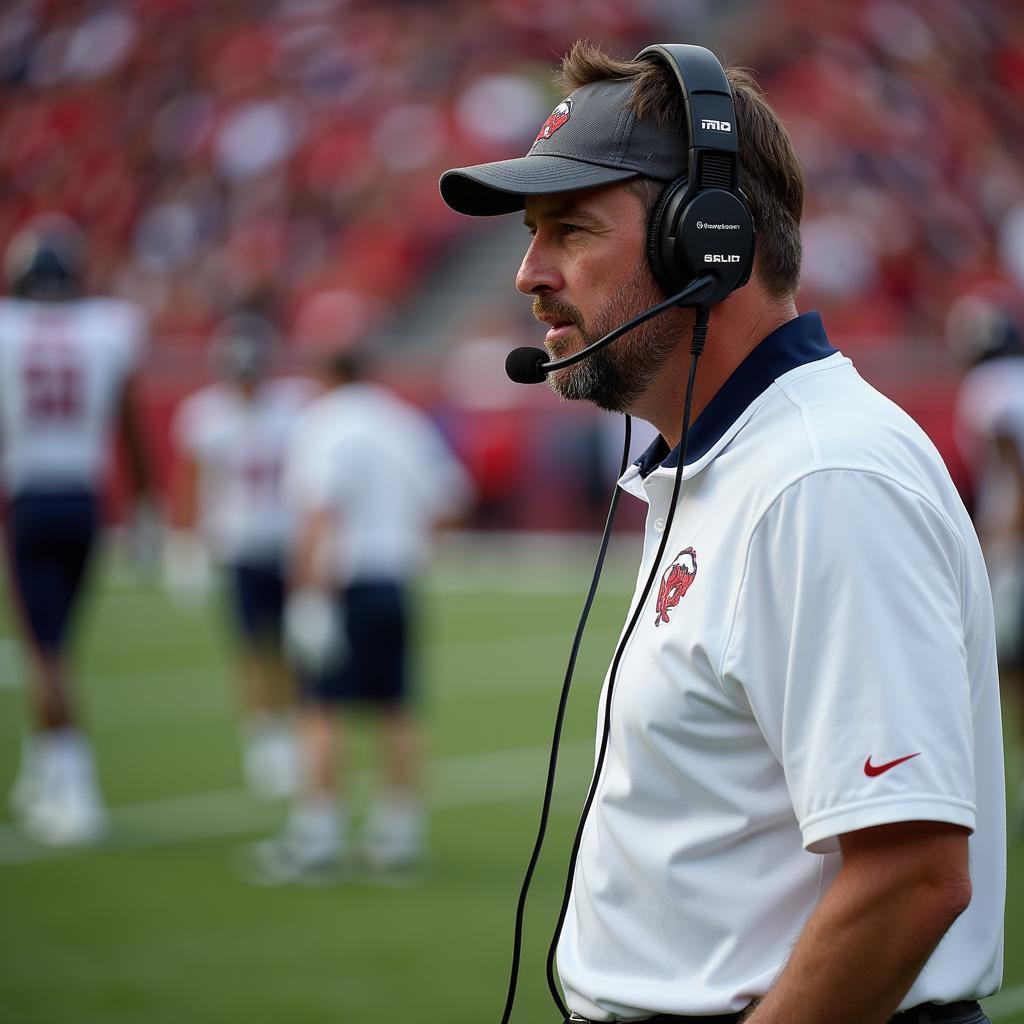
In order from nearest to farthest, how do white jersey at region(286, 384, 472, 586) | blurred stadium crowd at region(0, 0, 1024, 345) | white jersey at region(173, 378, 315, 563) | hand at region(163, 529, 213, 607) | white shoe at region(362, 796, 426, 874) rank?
white shoe at region(362, 796, 426, 874)
white jersey at region(286, 384, 472, 586)
white jersey at region(173, 378, 315, 563)
hand at region(163, 529, 213, 607)
blurred stadium crowd at region(0, 0, 1024, 345)

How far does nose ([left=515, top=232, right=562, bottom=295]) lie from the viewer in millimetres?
1791

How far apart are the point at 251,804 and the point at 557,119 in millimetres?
5663

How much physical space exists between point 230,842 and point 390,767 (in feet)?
2.77

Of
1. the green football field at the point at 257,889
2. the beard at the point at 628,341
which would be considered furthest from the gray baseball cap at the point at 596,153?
the green football field at the point at 257,889

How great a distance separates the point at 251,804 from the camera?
7.02m

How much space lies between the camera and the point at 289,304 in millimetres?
19812

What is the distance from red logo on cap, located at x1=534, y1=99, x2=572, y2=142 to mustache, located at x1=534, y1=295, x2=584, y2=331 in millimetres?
189

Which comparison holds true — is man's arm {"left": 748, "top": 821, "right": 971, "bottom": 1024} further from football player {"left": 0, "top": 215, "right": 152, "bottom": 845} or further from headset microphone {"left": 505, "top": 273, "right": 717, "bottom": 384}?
football player {"left": 0, "top": 215, "right": 152, "bottom": 845}

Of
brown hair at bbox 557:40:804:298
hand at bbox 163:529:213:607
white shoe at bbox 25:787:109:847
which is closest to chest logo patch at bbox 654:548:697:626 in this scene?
brown hair at bbox 557:40:804:298

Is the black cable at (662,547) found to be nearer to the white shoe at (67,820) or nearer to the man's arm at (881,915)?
the man's arm at (881,915)

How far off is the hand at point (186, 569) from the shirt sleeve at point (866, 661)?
12.7 m

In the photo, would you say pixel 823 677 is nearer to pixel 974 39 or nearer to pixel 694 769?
pixel 694 769

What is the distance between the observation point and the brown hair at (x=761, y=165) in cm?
174

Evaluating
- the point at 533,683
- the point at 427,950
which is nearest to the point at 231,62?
the point at 533,683
